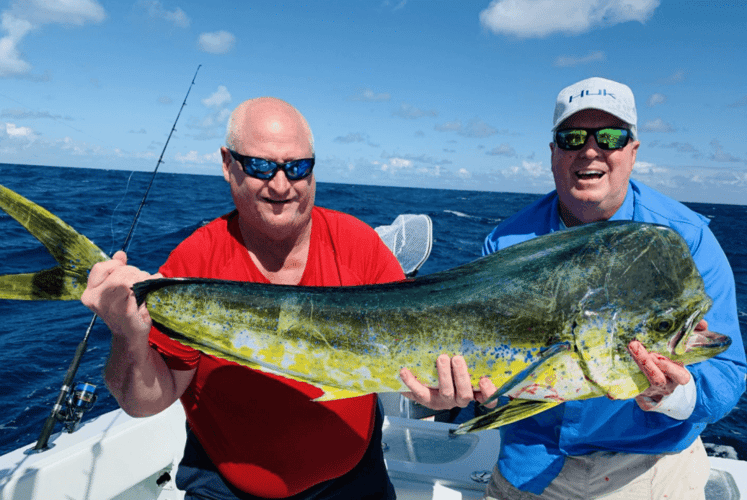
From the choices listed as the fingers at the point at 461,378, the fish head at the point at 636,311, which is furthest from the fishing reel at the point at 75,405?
the fish head at the point at 636,311

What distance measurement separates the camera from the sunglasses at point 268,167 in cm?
207

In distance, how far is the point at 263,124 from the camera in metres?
2.14

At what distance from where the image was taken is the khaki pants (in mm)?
2289

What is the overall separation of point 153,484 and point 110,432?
0.63 meters

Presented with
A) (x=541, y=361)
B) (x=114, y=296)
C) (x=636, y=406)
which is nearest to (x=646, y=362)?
(x=541, y=361)

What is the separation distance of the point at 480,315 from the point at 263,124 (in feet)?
4.10

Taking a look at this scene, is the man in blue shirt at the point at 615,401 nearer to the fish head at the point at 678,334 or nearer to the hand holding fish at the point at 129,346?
the fish head at the point at 678,334

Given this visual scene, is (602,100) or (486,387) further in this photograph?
(602,100)

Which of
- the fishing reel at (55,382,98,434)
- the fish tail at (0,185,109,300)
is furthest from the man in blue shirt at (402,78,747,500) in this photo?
the fishing reel at (55,382,98,434)

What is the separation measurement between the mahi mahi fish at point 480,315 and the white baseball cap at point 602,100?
73 cm

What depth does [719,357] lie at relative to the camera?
2.04 meters

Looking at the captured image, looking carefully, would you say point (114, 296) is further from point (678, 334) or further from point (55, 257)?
point (678, 334)

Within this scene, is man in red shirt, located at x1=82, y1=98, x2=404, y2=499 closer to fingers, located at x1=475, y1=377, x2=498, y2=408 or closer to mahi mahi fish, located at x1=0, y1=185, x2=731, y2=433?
mahi mahi fish, located at x1=0, y1=185, x2=731, y2=433

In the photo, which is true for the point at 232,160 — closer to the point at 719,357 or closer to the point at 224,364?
the point at 224,364
